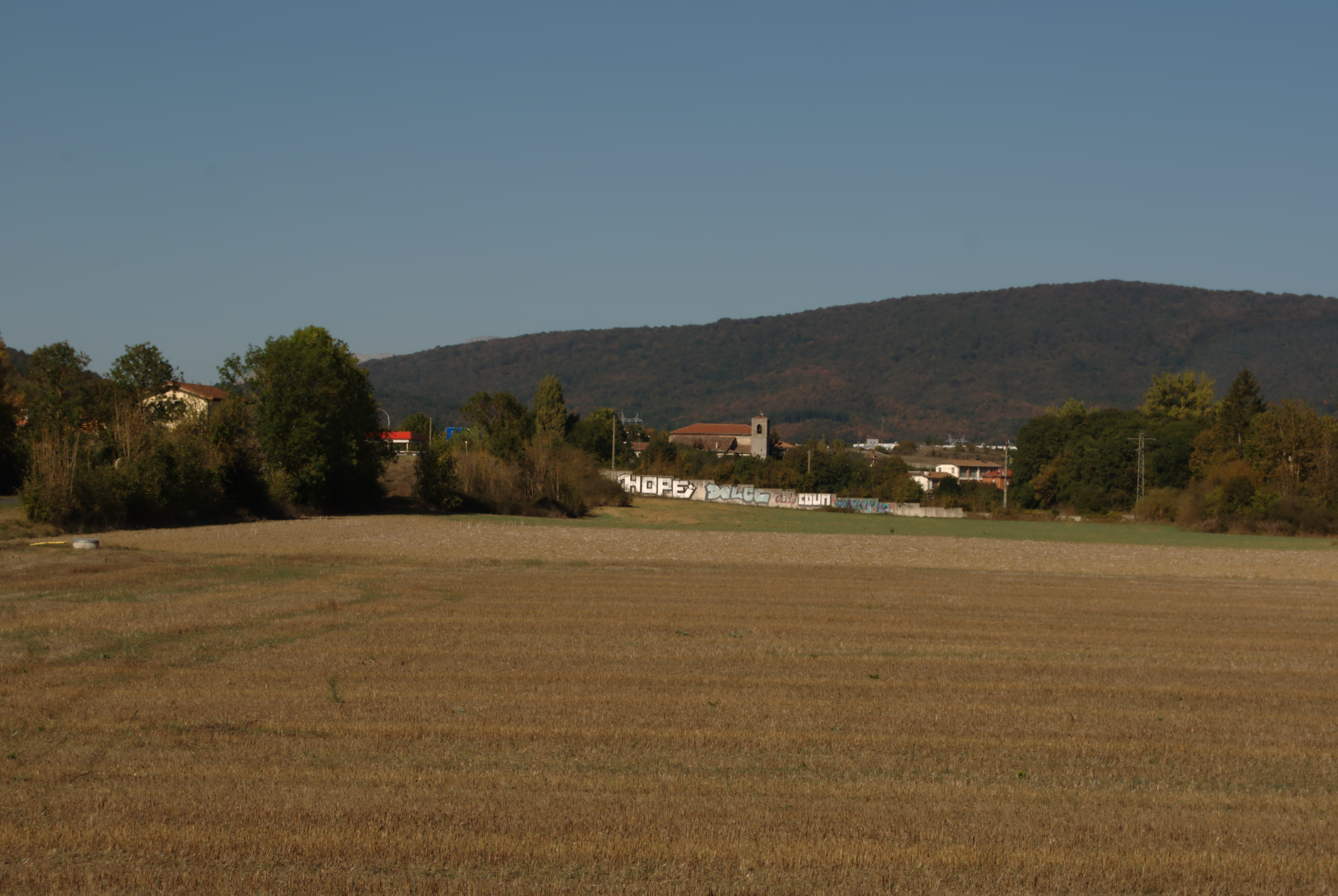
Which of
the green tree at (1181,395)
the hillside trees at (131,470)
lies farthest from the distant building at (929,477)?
the hillside trees at (131,470)

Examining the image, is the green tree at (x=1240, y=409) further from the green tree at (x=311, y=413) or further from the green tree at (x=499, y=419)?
the green tree at (x=311, y=413)

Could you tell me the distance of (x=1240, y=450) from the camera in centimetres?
8969

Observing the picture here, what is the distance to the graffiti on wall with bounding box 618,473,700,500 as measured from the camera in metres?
121

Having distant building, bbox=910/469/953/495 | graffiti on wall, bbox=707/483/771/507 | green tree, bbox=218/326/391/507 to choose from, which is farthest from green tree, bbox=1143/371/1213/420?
green tree, bbox=218/326/391/507

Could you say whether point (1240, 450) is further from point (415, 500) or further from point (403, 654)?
point (403, 654)

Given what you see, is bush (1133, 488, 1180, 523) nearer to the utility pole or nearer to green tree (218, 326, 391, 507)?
the utility pole

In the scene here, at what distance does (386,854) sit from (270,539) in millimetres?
31747

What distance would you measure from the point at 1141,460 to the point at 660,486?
53.3 metres

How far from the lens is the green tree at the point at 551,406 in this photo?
415ft

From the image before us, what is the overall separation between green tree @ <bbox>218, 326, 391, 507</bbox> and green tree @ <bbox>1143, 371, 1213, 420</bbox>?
11435cm

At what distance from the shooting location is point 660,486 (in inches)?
4793

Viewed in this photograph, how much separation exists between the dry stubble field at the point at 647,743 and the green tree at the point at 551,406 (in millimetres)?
104806

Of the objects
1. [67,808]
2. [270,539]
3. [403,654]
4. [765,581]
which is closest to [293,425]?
[270,539]

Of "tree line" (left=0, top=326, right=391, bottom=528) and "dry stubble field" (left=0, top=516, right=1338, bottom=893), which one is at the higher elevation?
"tree line" (left=0, top=326, right=391, bottom=528)
